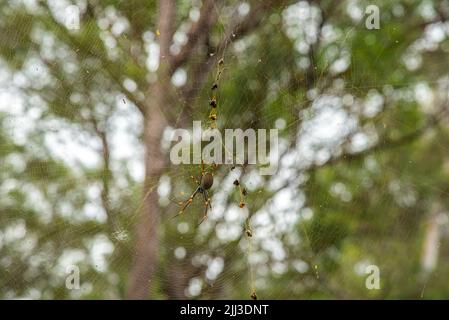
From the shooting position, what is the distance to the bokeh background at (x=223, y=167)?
1.35 m

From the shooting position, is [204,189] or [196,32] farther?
[196,32]

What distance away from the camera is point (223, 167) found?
1334 millimetres

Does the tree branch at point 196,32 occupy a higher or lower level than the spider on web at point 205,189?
higher

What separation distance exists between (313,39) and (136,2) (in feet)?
1.53

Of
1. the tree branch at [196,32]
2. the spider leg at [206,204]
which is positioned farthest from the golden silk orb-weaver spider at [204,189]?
the tree branch at [196,32]

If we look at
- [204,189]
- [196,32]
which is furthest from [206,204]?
[196,32]

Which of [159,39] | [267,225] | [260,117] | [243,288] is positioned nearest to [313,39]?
[260,117]

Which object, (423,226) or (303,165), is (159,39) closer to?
(303,165)

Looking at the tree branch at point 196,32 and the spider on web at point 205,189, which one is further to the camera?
the tree branch at point 196,32

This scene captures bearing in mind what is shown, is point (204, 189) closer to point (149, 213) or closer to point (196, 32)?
point (149, 213)

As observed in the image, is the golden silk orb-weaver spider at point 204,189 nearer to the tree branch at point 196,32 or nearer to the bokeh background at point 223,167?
the bokeh background at point 223,167

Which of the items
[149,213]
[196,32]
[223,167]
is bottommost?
[149,213]

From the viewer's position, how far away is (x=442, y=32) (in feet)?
5.05
